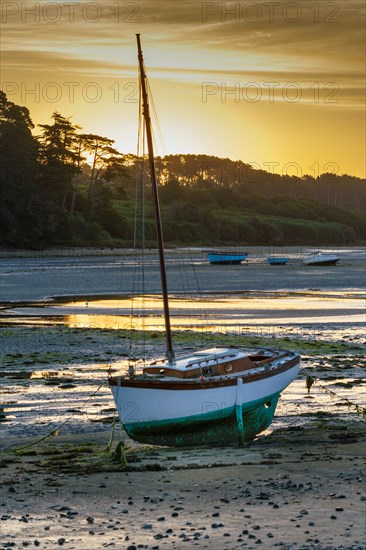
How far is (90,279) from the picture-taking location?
3024 inches

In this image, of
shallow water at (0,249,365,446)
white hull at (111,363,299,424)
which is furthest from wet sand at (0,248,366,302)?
white hull at (111,363,299,424)

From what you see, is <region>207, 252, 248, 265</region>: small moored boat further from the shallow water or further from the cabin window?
the cabin window

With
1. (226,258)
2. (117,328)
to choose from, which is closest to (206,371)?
(117,328)

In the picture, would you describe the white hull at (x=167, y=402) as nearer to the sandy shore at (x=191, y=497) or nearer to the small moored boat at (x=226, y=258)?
the sandy shore at (x=191, y=497)

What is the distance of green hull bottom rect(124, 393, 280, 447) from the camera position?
65.5ft

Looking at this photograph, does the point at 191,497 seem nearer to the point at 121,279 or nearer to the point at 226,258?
the point at 121,279

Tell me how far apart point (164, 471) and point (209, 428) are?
316 cm

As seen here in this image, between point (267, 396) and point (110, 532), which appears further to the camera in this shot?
point (267, 396)

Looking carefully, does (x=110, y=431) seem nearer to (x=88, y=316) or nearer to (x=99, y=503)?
(x=99, y=503)

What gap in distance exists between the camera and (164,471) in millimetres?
17609

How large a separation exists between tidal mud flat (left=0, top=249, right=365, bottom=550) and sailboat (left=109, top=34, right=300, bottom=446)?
0.49 metres

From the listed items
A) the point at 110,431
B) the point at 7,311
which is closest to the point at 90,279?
the point at 7,311

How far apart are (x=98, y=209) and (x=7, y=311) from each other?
103221mm

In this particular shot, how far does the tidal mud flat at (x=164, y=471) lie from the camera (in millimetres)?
13664
